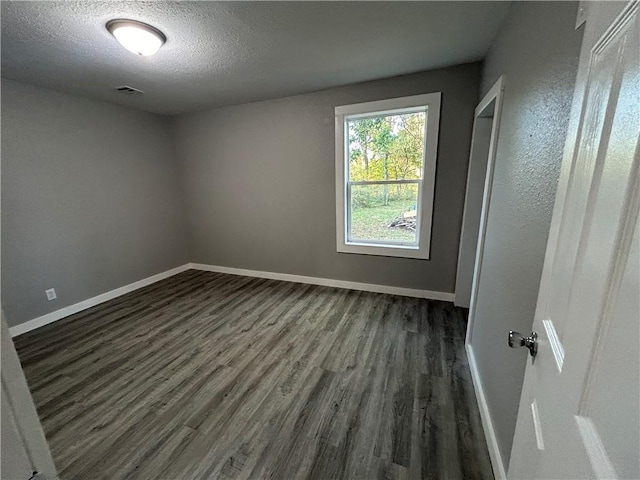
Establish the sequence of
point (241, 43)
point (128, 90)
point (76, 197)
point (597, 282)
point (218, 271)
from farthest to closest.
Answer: point (218, 271), point (76, 197), point (128, 90), point (241, 43), point (597, 282)

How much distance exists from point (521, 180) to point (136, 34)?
2.46 meters

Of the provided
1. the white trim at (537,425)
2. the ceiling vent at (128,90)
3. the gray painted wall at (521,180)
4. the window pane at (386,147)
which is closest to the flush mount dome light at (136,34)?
the ceiling vent at (128,90)

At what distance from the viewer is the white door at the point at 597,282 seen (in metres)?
0.37

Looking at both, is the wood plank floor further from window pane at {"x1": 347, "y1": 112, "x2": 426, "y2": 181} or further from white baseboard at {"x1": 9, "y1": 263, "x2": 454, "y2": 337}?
window pane at {"x1": 347, "y1": 112, "x2": 426, "y2": 181}

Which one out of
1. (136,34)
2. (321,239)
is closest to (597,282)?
(136,34)

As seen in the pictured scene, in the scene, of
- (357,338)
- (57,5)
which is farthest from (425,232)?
(57,5)

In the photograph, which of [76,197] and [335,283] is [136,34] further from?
[335,283]

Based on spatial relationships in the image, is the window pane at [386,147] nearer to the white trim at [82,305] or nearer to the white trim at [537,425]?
the white trim at [537,425]

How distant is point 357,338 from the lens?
93.7 inches

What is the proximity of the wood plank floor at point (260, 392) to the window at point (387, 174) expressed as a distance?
0.83 meters

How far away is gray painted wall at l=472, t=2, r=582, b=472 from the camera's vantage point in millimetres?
974

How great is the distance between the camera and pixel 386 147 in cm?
300

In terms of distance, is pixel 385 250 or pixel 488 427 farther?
pixel 385 250

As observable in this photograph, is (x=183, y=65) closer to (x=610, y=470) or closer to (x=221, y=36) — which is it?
(x=221, y=36)
